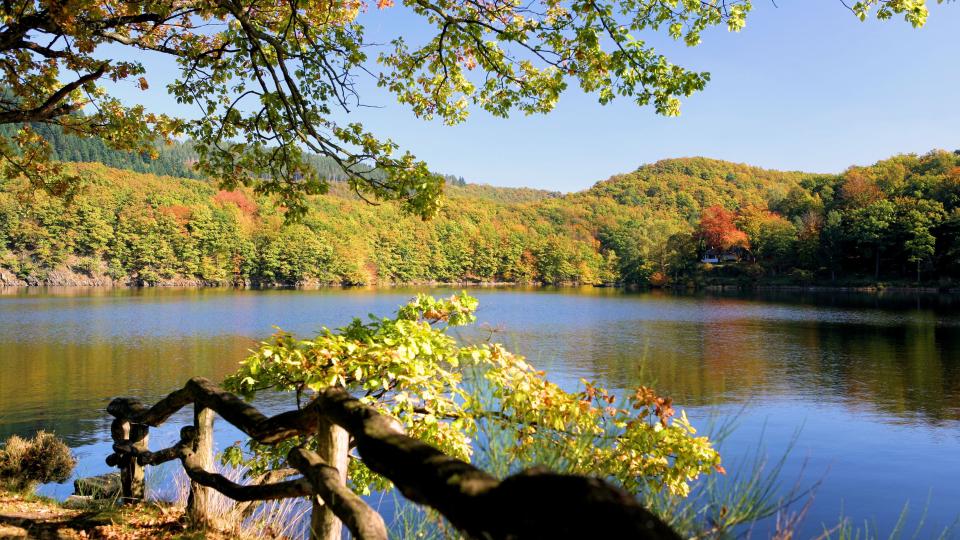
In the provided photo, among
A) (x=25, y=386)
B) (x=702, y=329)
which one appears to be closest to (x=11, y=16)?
(x=25, y=386)

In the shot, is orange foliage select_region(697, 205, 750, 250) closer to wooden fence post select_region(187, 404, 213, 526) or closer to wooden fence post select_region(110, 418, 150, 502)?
wooden fence post select_region(110, 418, 150, 502)

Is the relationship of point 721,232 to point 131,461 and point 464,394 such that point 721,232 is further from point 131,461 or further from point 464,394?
point 131,461

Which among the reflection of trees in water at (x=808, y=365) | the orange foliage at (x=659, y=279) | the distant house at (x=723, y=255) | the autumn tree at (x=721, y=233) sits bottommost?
the reflection of trees in water at (x=808, y=365)

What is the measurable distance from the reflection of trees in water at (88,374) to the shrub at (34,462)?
3.95m

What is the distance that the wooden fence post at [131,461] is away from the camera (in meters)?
4.29

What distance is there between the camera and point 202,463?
3797mm

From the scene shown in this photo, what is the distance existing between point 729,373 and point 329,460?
59.9 ft

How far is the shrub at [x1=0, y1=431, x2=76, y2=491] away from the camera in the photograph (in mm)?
6411

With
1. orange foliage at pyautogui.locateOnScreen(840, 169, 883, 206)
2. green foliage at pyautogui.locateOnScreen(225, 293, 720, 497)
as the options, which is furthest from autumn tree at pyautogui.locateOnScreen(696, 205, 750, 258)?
green foliage at pyautogui.locateOnScreen(225, 293, 720, 497)

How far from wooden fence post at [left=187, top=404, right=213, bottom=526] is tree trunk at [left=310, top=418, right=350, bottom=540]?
1.42 meters

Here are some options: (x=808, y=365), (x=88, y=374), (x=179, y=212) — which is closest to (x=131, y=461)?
(x=88, y=374)

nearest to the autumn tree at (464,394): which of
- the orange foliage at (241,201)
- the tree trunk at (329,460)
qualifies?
the tree trunk at (329,460)

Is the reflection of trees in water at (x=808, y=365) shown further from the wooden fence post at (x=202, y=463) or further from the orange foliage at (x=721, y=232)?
the orange foliage at (x=721, y=232)

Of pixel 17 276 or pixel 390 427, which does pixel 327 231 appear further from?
pixel 390 427
